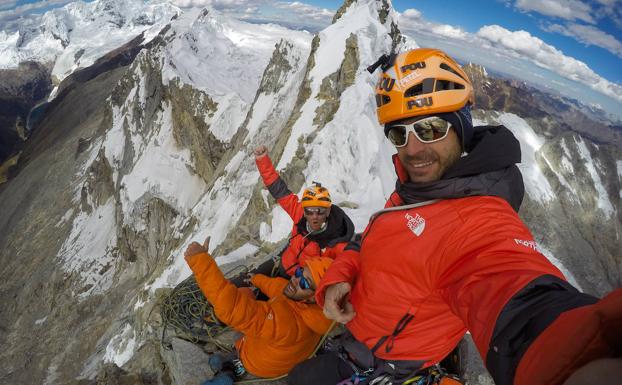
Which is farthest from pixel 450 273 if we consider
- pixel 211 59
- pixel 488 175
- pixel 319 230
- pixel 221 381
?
pixel 211 59

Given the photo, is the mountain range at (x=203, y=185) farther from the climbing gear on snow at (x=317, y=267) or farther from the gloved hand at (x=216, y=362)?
the climbing gear on snow at (x=317, y=267)

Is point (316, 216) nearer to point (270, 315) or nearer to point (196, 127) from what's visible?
point (270, 315)

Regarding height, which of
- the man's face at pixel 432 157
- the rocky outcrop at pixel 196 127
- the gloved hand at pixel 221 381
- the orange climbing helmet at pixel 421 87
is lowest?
the rocky outcrop at pixel 196 127

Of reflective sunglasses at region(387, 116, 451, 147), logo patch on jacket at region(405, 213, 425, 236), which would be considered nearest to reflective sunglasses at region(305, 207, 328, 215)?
reflective sunglasses at region(387, 116, 451, 147)

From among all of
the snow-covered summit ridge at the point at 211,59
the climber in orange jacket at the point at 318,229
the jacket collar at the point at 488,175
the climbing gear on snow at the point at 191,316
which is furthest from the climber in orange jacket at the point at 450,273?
the snow-covered summit ridge at the point at 211,59

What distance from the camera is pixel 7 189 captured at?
77188 millimetres

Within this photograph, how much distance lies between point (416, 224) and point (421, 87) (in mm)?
1376

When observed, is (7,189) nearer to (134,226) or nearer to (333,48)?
(134,226)

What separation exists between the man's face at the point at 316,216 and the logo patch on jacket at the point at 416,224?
3672 mm

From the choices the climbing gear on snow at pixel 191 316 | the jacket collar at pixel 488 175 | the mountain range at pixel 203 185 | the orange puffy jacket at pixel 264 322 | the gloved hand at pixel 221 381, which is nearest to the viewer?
the jacket collar at pixel 488 175

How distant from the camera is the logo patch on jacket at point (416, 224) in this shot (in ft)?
8.57

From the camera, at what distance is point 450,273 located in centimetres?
238

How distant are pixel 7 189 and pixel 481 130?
102 meters

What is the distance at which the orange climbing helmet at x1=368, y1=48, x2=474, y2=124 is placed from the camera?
3.17 meters
